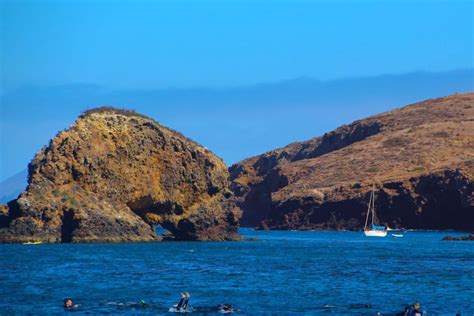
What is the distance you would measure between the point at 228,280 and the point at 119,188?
168 feet

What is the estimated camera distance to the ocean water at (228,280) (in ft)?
178

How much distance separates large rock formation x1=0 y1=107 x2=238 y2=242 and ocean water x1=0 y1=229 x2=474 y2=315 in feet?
11.5

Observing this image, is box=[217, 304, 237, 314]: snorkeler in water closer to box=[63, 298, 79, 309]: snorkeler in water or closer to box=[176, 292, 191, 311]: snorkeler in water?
box=[176, 292, 191, 311]: snorkeler in water

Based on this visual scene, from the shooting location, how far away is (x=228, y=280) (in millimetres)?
70438

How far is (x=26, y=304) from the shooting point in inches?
2098

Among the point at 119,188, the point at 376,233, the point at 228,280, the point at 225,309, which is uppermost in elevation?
the point at 119,188

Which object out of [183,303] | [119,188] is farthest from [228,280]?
[119,188]

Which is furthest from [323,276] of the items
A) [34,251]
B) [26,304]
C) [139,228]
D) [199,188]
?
[199,188]

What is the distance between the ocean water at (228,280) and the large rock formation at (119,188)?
351 centimetres

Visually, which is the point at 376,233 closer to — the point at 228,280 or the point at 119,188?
the point at 119,188

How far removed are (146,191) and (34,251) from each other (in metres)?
26.3

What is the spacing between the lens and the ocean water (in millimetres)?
54219

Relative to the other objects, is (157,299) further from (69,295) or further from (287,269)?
(287,269)

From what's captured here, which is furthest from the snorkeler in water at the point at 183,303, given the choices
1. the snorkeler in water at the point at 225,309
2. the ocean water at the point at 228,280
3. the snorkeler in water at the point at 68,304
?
the snorkeler in water at the point at 68,304
